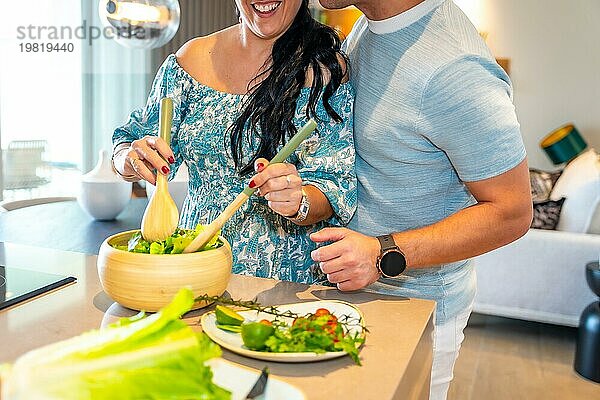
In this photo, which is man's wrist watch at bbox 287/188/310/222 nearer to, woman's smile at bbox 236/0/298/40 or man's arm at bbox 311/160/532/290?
man's arm at bbox 311/160/532/290

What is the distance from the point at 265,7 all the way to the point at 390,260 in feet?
1.99

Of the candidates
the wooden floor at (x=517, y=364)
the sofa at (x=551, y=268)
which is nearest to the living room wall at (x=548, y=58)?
the sofa at (x=551, y=268)

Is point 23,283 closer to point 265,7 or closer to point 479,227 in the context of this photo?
point 265,7

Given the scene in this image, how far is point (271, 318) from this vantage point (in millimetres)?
1120

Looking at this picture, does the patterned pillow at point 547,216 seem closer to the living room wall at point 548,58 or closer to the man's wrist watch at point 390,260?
the living room wall at point 548,58

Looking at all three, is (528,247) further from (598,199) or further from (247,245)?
(247,245)

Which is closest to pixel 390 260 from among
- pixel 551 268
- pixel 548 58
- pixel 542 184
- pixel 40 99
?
pixel 551 268

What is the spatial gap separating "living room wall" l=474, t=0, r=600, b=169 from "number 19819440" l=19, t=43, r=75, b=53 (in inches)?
134

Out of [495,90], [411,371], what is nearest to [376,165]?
[495,90]

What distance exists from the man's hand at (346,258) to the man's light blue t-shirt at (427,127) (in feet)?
0.80

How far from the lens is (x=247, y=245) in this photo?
1550mm

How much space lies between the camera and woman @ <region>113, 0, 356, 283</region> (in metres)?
1.50

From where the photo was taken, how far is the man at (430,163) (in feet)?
4.41

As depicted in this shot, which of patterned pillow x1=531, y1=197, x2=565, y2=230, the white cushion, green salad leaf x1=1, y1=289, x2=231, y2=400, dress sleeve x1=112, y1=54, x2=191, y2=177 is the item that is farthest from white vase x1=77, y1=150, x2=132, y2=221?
the white cushion
